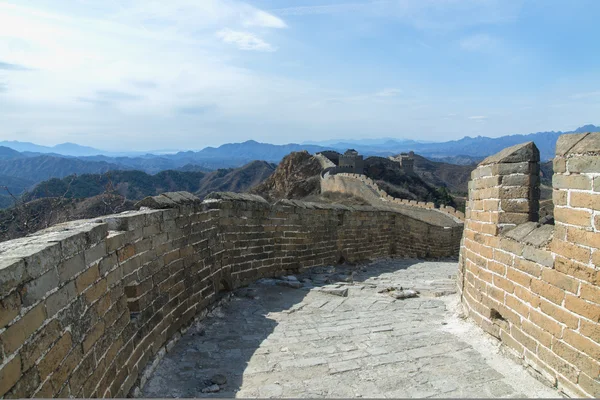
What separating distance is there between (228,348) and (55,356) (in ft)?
8.37

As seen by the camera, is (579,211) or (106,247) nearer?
(579,211)

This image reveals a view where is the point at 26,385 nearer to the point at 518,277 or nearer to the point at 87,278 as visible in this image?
the point at 87,278

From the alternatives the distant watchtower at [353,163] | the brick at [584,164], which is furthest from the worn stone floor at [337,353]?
the distant watchtower at [353,163]

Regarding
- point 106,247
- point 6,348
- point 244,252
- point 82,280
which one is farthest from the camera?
point 244,252

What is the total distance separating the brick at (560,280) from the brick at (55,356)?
3723mm

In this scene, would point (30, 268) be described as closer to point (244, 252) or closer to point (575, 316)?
point (575, 316)

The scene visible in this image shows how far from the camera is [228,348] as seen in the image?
4859 mm

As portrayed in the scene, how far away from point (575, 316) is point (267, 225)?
5958 millimetres

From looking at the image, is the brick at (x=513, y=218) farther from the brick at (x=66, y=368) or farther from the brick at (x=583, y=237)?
the brick at (x=66, y=368)

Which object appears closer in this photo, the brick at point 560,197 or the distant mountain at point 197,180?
the brick at point 560,197

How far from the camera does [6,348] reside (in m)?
2.02

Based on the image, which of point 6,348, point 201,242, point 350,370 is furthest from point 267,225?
point 6,348

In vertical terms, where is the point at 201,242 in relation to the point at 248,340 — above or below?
above

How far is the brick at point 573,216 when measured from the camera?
3182 mm
